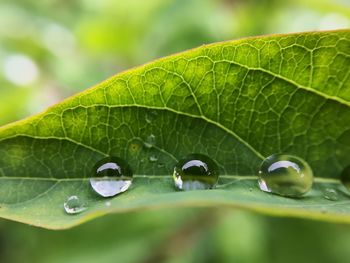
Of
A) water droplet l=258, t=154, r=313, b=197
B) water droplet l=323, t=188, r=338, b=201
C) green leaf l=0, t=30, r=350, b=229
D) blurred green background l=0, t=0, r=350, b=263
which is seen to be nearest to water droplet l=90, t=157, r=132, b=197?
green leaf l=0, t=30, r=350, b=229

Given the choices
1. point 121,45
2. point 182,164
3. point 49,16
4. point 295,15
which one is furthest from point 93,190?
point 49,16

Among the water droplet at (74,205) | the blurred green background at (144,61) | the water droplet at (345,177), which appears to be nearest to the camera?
the water droplet at (74,205)

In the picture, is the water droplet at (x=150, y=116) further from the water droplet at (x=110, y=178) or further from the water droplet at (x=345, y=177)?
the water droplet at (x=345, y=177)

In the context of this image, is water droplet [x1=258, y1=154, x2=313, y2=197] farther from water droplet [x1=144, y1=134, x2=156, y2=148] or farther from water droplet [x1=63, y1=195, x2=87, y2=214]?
water droplet [x1=63, y1=195, x2=87, y2=214]

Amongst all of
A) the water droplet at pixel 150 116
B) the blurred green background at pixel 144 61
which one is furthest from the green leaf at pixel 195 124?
the blurred green background at pixel 144 61

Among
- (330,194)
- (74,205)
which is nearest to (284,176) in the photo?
(330,194)

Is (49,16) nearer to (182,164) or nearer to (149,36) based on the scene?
(149,36)
